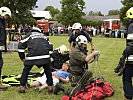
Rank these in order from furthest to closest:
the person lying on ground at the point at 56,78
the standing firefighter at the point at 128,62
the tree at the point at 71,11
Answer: the tree at the point at 71,11
the person lying on ground at the point at 56,78
the standing firefighter at the point at 128,62

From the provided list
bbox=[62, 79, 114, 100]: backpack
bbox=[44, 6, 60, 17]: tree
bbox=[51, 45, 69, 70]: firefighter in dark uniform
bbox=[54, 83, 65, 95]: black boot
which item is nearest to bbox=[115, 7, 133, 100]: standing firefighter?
bbox=[62, 79, 114, 100]: backpack

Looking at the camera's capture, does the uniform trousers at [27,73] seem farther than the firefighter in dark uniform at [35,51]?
Yes

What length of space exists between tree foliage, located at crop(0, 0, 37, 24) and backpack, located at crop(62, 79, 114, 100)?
829 inches

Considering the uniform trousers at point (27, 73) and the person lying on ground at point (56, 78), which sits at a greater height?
the uniform trousers at point (27, 73)

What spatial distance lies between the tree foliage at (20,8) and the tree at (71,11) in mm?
28724

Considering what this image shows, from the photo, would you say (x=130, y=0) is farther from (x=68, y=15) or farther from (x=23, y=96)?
(x=23, y=96)

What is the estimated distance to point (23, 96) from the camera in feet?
24.5

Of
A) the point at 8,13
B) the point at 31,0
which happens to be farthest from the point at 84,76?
the point at 31,0

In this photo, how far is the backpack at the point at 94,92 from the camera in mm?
6730

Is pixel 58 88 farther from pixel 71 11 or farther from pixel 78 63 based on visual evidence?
pixel 71 11

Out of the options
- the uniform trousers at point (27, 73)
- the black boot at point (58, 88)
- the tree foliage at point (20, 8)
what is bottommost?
the black boot at point (58, 88)

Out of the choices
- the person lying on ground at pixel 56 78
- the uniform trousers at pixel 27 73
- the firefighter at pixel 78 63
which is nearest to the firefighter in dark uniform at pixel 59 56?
the person lying on ground at pixel 56 78

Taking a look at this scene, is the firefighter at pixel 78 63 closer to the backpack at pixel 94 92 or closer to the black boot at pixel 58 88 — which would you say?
the black boot at pixel 58 88

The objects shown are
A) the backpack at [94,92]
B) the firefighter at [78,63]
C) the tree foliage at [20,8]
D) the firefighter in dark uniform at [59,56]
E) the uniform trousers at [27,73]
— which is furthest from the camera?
the tree foliage at [20,8]
